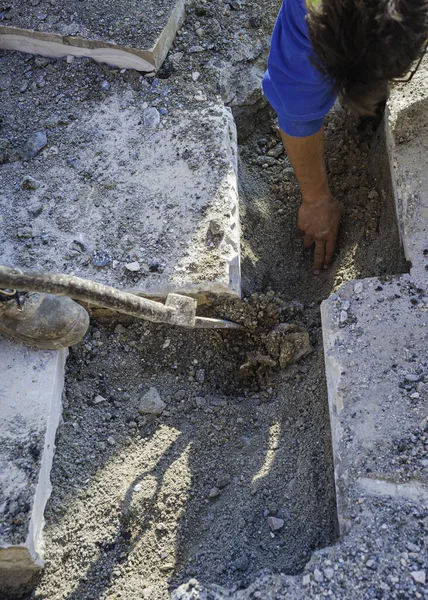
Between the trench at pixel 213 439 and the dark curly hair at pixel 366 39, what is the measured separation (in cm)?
73

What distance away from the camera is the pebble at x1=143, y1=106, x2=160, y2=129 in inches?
104

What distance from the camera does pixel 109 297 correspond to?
1819 mm

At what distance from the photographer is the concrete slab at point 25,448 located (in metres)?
1.77

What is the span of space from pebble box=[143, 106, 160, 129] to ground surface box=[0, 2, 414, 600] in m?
0.43

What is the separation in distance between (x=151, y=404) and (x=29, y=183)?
3.28 ft

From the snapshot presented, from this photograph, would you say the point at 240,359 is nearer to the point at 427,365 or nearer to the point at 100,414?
the point at 100,414

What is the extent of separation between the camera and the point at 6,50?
2.96m

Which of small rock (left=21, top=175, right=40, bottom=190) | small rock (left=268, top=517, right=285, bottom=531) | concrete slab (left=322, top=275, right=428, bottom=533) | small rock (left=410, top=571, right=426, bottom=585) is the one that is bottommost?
small rock (left=268, top=517, right=285, bottom=531)

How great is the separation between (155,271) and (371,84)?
0.98 m

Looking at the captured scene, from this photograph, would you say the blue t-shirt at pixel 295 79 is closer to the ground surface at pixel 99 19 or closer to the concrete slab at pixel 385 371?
the concrete slab at pixel 385 371

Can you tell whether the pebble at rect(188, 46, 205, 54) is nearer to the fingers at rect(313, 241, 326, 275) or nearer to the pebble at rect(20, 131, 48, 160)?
the pebble at rect(20, 131, 48, 160)

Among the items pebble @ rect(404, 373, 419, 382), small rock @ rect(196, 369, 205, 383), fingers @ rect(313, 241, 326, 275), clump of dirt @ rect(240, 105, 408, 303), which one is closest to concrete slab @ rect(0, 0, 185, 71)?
clump of dirt @ rect(240, 105, 408, 303)

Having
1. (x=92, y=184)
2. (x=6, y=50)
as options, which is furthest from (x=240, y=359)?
(x=6, y=50)

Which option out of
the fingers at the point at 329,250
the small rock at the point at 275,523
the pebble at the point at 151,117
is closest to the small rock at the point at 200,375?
the small rock at the point at 275,523
